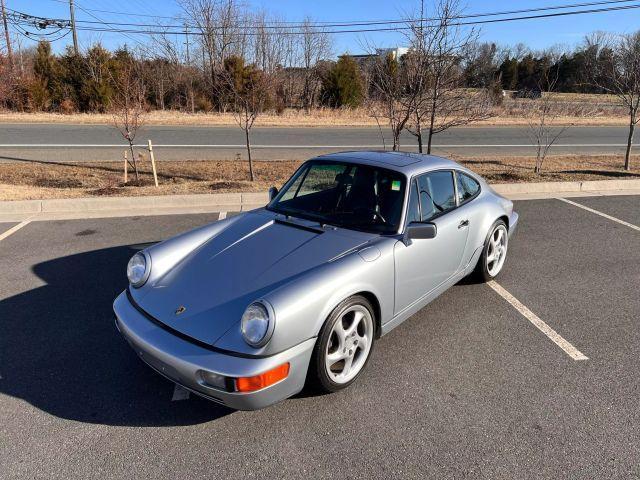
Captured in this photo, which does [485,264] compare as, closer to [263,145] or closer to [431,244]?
[431,244]

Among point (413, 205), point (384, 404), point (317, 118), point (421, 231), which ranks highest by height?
point (317, 118)

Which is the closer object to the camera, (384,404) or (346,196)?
(384,404)

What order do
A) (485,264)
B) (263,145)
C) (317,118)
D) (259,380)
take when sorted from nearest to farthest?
(259,380) → (485,264) → (263,145) → (317,118)

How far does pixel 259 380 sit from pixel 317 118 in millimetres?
25501

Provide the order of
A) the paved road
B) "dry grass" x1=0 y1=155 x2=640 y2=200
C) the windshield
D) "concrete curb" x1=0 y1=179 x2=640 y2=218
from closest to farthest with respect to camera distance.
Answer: the windshield → "concrete curb" x1=0 y1=179 x2=640 y2=218 → "dry grass" x1=0 y1=155 x2=640 y2=200 → the paved road

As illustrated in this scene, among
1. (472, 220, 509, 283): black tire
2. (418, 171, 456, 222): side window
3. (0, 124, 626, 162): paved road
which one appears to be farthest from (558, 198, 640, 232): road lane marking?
(0, 124, 626, 162): paved road

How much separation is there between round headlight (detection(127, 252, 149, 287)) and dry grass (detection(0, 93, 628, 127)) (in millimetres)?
21435

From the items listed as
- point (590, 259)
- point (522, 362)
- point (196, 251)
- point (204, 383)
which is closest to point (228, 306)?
point (204, 383)

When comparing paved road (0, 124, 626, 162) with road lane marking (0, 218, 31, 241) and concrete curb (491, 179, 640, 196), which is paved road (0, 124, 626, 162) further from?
road lane marking (0, 218, 31, 241)

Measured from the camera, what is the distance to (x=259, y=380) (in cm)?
230

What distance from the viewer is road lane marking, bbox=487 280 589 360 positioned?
332 centimetres

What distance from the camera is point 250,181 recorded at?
9.50m

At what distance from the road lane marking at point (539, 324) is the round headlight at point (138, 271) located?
312cm

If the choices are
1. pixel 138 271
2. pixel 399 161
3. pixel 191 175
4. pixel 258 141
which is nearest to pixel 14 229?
pixel 138 271
